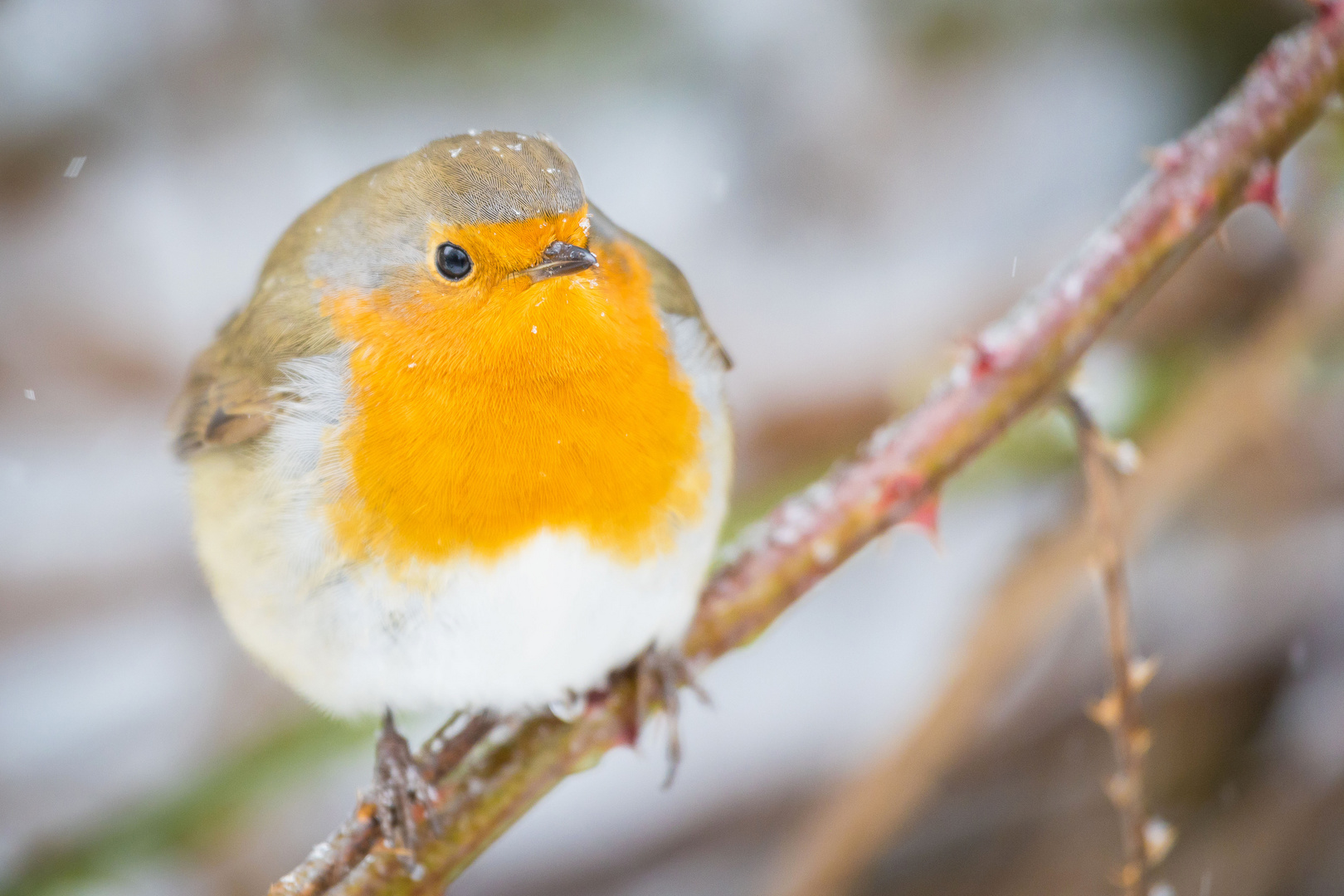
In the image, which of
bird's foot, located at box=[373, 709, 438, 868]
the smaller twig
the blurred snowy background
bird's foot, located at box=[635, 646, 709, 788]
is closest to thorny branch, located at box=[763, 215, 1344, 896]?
the blurred snowy background

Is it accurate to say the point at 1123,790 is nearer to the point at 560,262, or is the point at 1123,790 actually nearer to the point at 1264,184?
the point at 1264,184

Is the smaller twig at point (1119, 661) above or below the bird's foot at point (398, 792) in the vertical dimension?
below

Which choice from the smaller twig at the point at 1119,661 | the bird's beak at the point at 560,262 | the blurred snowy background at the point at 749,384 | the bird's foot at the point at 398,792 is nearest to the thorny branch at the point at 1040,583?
the blurred snowy background at the point at 749,384

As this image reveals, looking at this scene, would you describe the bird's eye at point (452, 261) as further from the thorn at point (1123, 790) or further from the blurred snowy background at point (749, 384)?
the blurred snowy background at point (749, 384)

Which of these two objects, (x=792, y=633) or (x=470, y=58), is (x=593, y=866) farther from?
(x=470, y=58)

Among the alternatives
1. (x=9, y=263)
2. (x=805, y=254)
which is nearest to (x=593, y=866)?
(x=805, y=254)

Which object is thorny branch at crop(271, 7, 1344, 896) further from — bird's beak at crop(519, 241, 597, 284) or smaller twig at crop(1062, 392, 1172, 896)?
bird's beak at crop(519, 241, 597, 284)

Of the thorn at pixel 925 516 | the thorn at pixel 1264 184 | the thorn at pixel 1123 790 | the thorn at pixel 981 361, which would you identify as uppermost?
the thorn at pixel 981 361
